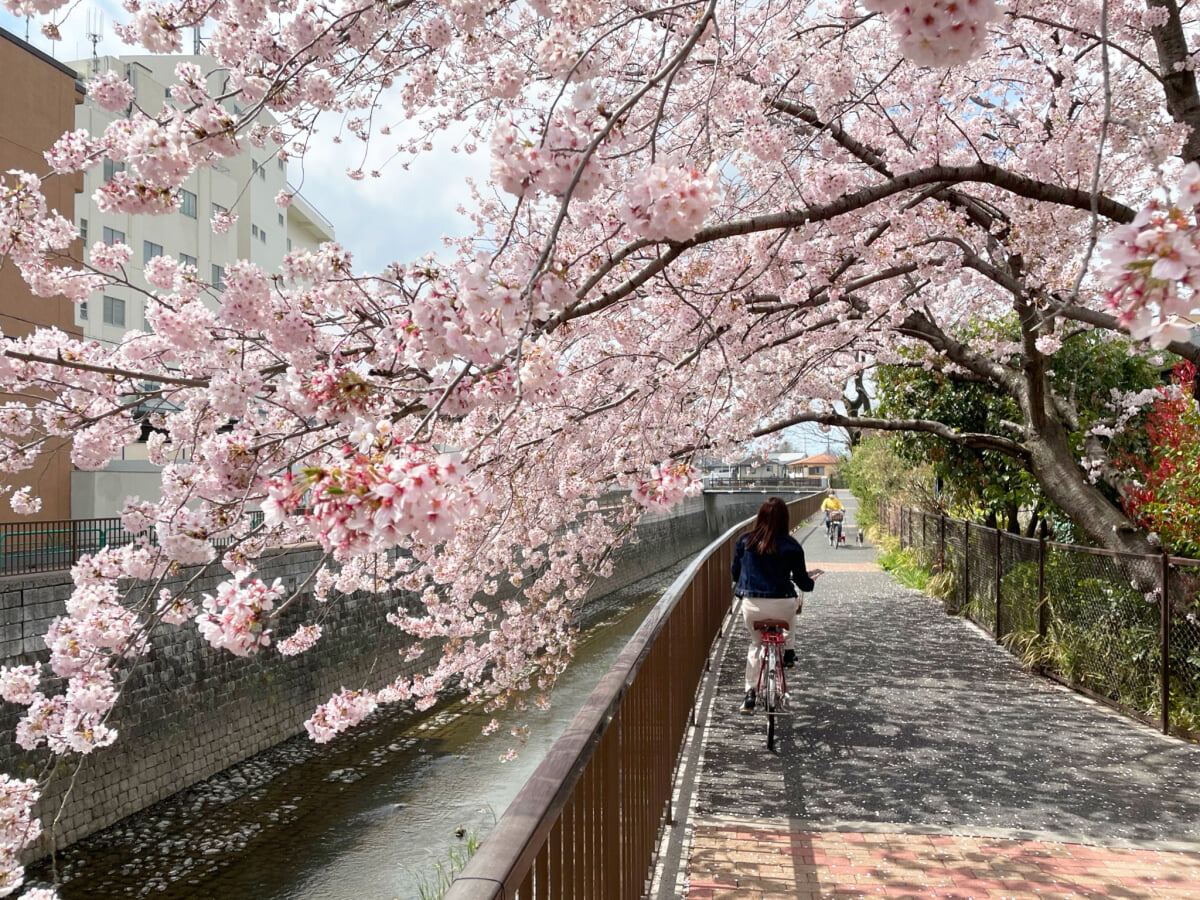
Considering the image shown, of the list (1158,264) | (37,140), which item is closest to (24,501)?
(1158,264)

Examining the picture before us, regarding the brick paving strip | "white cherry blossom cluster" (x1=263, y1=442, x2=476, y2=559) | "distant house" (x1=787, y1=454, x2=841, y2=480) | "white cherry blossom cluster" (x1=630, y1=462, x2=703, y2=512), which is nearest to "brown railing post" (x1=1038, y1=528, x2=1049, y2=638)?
the brick paving strip

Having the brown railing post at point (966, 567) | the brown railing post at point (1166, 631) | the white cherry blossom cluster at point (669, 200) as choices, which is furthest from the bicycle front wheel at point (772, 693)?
the brown railing post at point (966, 567)

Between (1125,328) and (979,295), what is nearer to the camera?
(1125,328)

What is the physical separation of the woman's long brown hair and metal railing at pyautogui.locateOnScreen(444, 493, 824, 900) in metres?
1.15

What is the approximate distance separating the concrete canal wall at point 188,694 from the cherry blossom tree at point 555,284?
1951 mm

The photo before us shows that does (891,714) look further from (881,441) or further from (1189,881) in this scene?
(881,441)

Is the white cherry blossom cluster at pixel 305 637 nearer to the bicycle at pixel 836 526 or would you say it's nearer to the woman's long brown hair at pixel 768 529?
the woman's long brown hair at pixel 768 529

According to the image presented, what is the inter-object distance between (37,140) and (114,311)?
10877mm

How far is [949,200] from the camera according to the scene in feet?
19.6

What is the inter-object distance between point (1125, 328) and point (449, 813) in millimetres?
10179

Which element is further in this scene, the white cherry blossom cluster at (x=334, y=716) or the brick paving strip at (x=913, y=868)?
the white cherry blossom cluster at (x=334, y=716)

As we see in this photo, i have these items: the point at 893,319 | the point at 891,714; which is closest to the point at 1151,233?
the point at 891,714

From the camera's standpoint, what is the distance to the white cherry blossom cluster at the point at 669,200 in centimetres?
225

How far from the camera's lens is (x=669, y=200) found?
225cm
